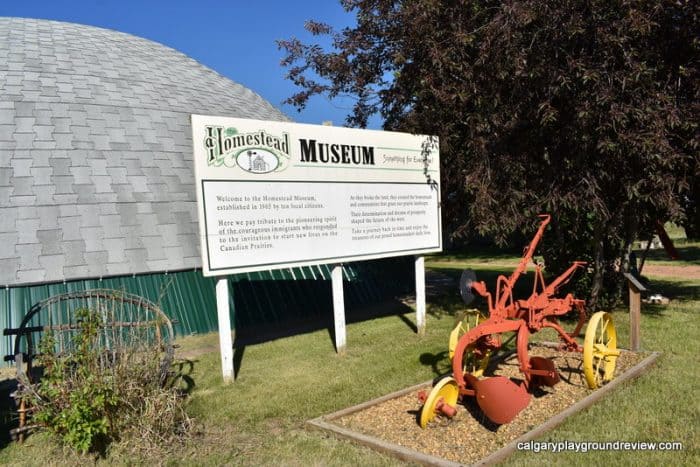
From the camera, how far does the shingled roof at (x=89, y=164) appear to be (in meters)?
11.4

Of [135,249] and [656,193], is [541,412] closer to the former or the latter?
[656,193]

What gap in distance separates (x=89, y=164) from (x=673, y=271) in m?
18.7

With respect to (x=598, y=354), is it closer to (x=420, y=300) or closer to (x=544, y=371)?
(x=544, y=371)

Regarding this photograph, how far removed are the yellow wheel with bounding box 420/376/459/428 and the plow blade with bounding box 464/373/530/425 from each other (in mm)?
376

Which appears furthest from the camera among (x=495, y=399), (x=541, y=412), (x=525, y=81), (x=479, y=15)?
(x=479, y=15)

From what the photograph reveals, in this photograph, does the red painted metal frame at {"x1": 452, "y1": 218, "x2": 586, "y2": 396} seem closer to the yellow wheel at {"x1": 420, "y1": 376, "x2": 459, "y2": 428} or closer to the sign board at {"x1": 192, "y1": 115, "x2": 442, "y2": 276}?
the yellow wheel at {"x1": 420, "y1": 376, "x2": 459, "y2": 428}

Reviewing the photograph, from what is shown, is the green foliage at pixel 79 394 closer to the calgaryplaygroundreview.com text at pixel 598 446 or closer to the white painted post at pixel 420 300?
the calgaryplaygroundreview.com text at pixel 598 446

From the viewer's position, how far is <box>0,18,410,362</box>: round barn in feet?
37.2

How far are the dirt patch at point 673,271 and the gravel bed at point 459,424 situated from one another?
12836mm

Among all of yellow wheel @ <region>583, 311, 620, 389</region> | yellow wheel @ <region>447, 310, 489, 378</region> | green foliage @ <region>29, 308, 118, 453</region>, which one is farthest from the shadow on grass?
green foliage @ <region>29, 308, 118, 453</region>

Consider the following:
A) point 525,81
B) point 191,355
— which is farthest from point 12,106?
point 525,81

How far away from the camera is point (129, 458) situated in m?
5.75

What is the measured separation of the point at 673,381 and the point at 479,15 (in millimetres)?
8027

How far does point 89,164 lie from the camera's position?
12664 millimetres
